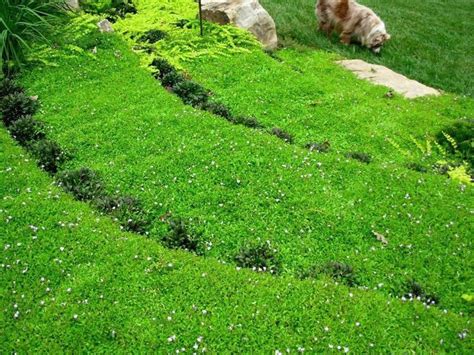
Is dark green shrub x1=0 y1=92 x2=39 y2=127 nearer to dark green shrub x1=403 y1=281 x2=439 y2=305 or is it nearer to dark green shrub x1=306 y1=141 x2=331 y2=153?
dark green shrub x1=306 y1=141 x2=331 y2=153

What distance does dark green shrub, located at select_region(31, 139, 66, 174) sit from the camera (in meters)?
8.72

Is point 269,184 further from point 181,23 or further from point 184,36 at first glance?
point 181,23

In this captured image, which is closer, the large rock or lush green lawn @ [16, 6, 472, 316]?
lush green lawn @ [16, 6, 472, 316]

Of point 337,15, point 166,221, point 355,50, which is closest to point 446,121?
point 355,50

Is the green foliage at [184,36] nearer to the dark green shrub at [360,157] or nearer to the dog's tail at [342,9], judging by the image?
the dog's tail at [342,9]

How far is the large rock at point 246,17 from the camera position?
47.0 feet

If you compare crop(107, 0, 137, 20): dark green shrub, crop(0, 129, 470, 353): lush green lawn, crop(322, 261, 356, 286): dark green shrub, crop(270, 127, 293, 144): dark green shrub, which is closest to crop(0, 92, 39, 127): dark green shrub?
crop(0, 129, 470, 353): lush green lawn

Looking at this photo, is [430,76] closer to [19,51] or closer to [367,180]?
[367,180]

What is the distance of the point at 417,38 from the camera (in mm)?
16953

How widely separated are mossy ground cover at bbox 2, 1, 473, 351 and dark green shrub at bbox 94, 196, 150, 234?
192 mm

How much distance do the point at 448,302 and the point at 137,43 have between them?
10.6m

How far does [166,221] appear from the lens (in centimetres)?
754

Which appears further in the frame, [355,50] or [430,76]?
[355,50]

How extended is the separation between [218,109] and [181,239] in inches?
172
